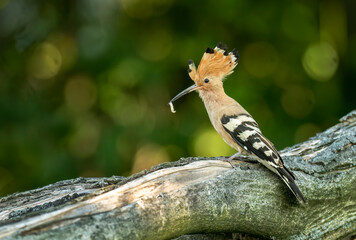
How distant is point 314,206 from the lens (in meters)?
2.79

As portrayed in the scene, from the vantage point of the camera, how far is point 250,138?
295cm

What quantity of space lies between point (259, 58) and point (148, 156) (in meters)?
1.59

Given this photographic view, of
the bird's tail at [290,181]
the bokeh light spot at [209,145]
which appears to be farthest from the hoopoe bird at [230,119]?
the bokeh light spot at [209,145]

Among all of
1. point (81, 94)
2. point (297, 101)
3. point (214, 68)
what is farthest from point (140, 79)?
point (297, 101)

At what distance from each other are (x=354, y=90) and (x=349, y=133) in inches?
85.9

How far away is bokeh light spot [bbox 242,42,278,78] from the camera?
530 centimetres

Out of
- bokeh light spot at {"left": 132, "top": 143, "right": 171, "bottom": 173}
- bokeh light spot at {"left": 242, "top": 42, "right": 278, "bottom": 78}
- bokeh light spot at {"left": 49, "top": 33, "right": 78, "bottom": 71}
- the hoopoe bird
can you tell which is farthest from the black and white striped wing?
bokeh light spot at {"left": 49, "top": 33, "right": 78, "bottom": 71}

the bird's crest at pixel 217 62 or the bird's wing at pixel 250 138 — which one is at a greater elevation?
the bird's crest at pixel 217 62

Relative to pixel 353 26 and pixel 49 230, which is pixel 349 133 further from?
pixel 353 26

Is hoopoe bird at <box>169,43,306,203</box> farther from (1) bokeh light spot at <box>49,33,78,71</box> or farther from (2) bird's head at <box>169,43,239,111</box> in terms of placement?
(1) bokeh light spot at <box>49,33,78,71</box>

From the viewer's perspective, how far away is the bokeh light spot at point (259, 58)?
5.30 meters

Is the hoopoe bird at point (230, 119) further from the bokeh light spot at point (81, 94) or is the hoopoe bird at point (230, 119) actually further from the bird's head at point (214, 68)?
the bokeh light spot at point (81, 94)

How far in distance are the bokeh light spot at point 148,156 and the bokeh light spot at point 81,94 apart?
74cm

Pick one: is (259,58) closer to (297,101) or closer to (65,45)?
(297,101)
